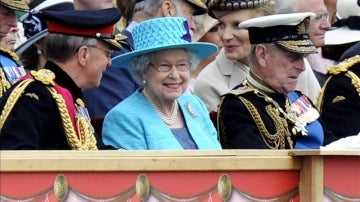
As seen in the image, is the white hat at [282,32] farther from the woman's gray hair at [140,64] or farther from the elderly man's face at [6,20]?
the elderly man's face at [6,20]

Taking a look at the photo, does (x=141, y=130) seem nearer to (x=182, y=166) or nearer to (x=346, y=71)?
(x=182, y=166)

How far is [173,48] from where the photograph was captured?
7527mm

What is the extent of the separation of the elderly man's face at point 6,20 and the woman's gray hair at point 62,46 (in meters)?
0.74

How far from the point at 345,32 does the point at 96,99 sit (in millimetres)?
2258

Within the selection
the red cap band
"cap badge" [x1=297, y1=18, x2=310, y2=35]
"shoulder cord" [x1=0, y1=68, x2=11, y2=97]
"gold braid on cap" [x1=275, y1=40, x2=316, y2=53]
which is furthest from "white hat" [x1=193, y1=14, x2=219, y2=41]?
the red cap band

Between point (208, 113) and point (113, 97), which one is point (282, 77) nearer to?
point (208, 113)

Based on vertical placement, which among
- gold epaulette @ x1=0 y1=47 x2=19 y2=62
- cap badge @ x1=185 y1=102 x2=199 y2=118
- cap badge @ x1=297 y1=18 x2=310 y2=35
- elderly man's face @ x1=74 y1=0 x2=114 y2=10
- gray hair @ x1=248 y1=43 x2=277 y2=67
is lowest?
cap badge @ x1=185 y1=102 x2=199 y2=118

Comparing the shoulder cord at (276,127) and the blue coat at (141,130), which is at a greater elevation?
the blue coat at (141,130)

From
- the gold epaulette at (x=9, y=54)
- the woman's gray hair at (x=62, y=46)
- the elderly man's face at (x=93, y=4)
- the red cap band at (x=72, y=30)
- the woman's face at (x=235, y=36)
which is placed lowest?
the woman's face at (x=235, y=36)

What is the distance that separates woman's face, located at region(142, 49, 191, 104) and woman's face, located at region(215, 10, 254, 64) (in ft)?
4.46

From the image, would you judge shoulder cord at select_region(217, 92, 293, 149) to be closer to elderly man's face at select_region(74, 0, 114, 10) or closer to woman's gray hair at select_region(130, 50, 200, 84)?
woman's gray hair at select_region(130, 50, 200, 84)

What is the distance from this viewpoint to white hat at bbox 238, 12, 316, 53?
814cm

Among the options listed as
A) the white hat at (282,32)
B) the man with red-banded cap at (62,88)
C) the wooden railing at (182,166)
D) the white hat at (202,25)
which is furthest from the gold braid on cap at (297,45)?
the white hat at (202,25)

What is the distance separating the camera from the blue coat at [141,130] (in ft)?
23.9
